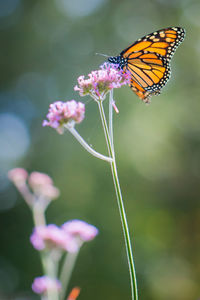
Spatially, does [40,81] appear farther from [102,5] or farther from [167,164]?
[167,164]

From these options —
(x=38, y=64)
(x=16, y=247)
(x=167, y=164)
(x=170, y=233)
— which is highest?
(x=38, y=64)

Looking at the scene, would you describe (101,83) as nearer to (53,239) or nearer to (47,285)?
(53,239)

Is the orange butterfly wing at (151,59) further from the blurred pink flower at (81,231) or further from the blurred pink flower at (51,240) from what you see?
the blurred pink flower at (51,240)

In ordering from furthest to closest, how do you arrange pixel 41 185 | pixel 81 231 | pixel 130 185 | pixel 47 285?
pixel 130 185 < pixel 41 185 < pixel 81 231 < pixel 47 285

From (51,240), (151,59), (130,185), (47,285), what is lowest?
(47,285)

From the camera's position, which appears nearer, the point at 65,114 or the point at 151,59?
the point at 65,114

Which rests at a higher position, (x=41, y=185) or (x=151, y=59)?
(x=151, y=59)

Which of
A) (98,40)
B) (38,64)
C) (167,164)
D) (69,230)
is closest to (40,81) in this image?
(38,64)

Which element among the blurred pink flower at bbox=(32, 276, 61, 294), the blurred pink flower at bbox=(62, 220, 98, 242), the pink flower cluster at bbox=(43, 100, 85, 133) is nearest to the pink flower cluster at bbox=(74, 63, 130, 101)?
the pink flower cluster at bbox=(43, 100, 85, 133)

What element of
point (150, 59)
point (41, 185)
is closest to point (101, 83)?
point (41, 185)
